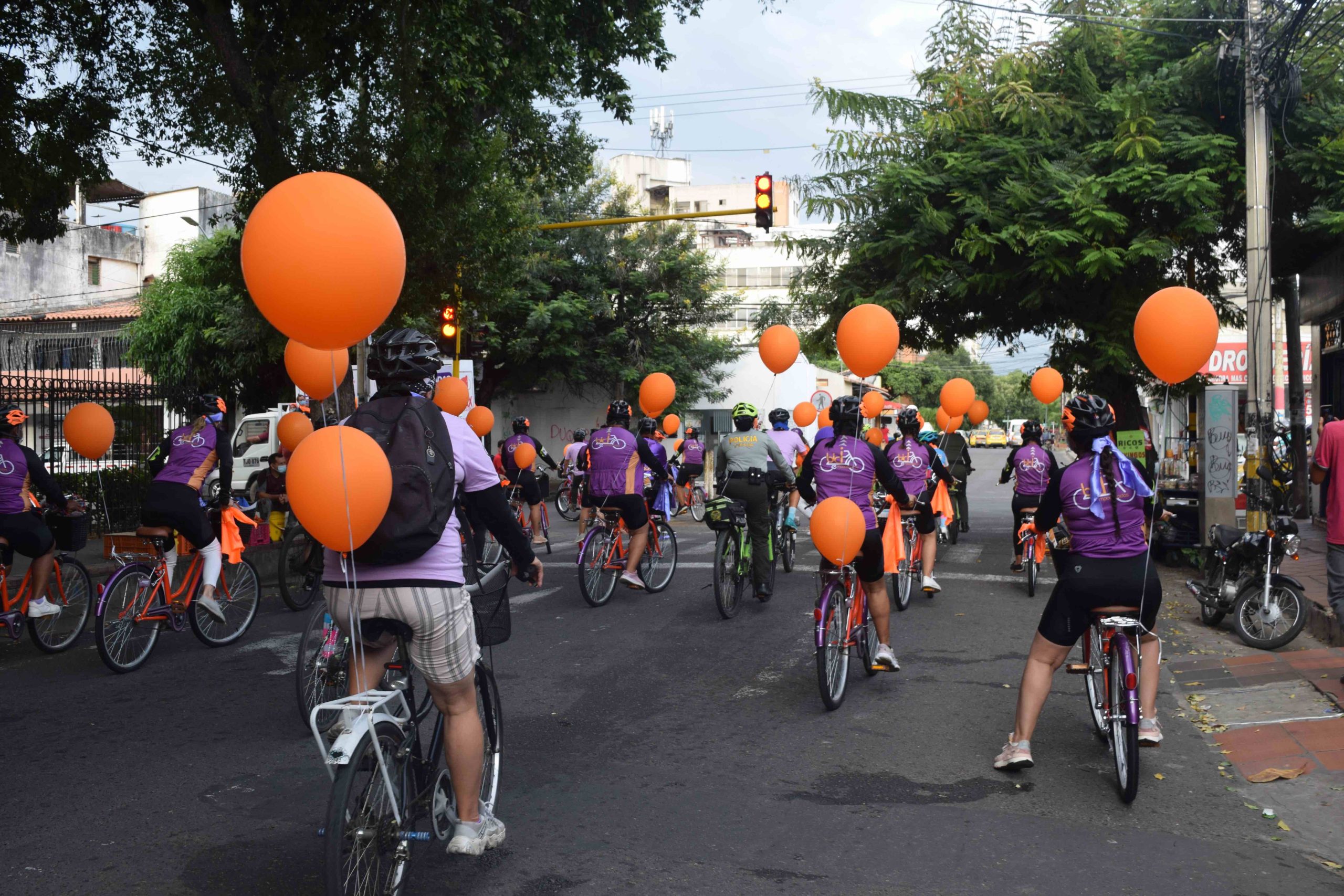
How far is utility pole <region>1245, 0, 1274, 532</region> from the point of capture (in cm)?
1069

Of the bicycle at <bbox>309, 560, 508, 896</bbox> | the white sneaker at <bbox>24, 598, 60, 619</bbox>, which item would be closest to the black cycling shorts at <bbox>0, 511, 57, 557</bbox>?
the white sneaker at <bbox>24, 598, 60, 619</bbox>

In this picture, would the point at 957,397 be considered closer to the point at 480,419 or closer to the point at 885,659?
the point at 885,659

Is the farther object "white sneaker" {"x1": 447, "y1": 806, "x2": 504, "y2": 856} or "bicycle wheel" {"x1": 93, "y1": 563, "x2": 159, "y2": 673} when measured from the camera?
"bicycle wheel" {"x1": 93, "y1": 563, "x2": 159, "y2": 673}

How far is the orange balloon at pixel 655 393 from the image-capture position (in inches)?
428

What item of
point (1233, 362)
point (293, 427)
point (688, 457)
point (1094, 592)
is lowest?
point (1094, 592)

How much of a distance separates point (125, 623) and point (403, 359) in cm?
480

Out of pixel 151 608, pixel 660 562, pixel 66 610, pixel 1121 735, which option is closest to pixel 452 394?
pixel 660 562

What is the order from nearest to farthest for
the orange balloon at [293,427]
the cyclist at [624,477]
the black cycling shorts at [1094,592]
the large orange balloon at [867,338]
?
the black cycling shorts at [1094,592], the large orange balloon at [867,338], the orange balloon at [293,427], the cyclist at [624,477]

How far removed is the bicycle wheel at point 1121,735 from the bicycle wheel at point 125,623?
5950 millimetres

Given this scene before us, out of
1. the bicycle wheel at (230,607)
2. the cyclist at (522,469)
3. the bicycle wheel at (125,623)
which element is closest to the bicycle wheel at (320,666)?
the bicycle wheel at (125,623)

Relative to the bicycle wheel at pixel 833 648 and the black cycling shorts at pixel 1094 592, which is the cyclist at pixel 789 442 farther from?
the black cycling shorts at pixel 1094 592

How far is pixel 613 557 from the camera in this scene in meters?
10.3

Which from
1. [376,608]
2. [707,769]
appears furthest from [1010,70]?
[376,608]

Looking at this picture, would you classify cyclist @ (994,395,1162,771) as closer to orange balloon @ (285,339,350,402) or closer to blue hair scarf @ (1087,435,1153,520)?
blue hair scarf @ (1087,435,1153,520)
